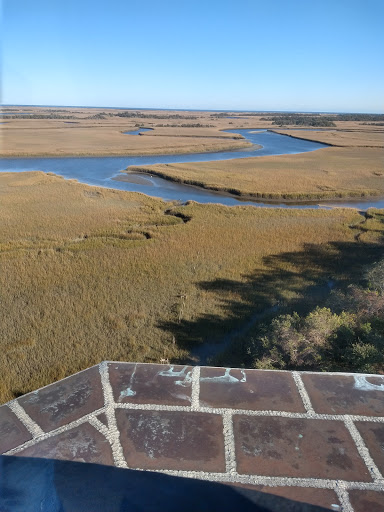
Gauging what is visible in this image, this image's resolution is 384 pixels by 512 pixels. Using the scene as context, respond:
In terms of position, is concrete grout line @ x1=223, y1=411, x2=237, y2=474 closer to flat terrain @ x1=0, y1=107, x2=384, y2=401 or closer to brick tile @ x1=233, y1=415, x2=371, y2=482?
brick tile @ x1=233, y1=415, x2=371, y2=482

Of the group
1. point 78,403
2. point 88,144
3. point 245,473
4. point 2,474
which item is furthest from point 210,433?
point 88,144

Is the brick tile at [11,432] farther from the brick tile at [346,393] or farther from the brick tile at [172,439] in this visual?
the brick tile at [346,393]

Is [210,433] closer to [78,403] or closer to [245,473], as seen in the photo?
[245,473]

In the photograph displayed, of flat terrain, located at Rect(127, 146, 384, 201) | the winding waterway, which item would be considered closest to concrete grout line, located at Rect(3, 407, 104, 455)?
the winding waterway

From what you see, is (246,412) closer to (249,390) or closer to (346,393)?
(249,390)

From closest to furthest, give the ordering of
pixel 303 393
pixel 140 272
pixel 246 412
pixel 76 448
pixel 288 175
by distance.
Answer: pixel 76 448, pixel 246 412, pixel 303 393, pixel 140 272, pixel 288 175

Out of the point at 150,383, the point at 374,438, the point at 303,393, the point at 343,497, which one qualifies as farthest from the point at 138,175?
the point at 343,497
